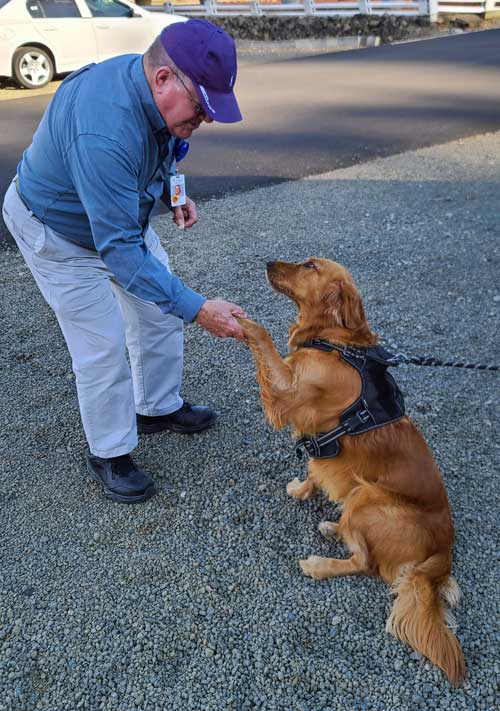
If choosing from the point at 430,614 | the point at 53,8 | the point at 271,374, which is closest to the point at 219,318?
the point at 271,374

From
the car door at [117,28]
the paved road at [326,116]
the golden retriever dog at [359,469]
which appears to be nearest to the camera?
the golden retriever dog at [359,469]

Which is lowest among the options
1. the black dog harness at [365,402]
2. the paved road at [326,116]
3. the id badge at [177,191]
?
the paved road at [326,116]

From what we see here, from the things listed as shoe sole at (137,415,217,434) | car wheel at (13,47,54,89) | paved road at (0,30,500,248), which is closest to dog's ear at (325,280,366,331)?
shoe sole at (137,415,217,434)

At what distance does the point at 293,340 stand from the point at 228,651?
1.45 metres

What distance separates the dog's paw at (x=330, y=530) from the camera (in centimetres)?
305

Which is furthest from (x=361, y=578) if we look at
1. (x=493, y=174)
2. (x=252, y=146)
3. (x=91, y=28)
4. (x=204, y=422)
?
(x=91, y=28)

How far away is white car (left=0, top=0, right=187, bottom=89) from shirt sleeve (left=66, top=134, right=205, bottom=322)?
10.8 m

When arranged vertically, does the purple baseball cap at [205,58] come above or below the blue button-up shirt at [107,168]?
above

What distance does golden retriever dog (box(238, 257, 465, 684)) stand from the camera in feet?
8.44

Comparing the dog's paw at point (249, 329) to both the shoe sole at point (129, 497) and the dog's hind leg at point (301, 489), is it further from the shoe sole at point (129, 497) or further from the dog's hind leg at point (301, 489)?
the shoe sole at point (129, 497)

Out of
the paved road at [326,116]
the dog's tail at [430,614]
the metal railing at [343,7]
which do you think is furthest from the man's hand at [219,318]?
the metal railing at [343,7]

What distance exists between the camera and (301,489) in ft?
10.7

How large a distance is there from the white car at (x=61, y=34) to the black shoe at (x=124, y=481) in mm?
10859

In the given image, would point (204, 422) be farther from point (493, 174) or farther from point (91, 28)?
point (91, 28)
